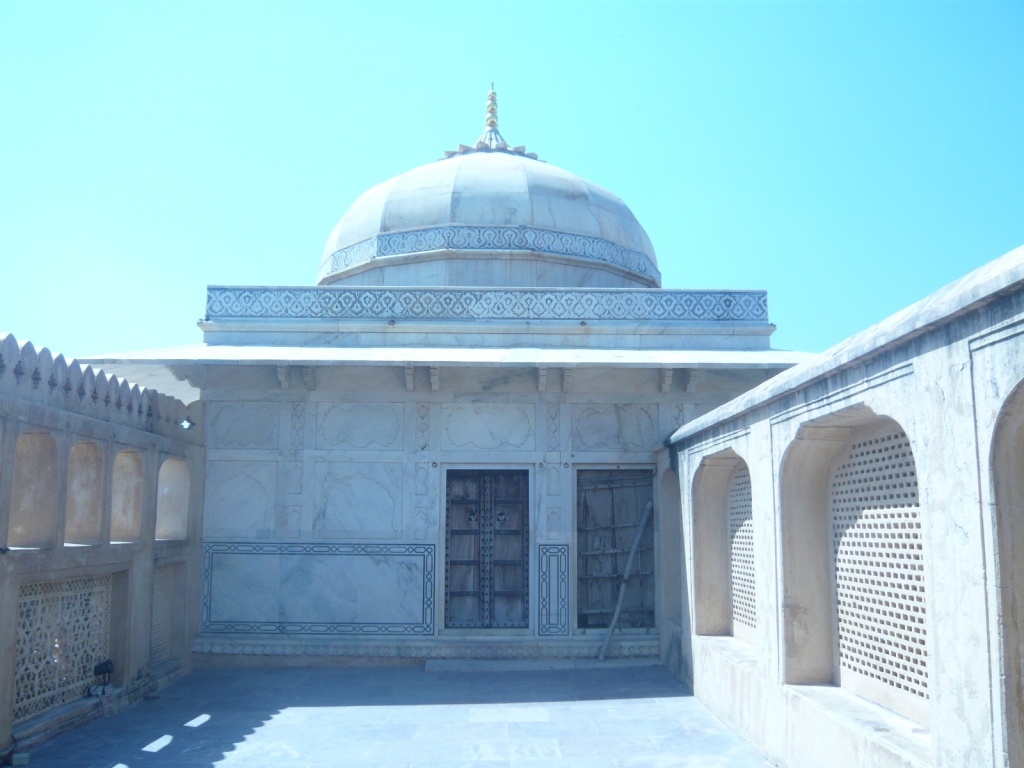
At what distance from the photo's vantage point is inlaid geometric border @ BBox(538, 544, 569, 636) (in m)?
9.51

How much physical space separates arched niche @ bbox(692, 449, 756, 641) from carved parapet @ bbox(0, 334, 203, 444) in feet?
16.8

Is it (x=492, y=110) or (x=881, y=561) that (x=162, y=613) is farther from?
(x=492, y=110)

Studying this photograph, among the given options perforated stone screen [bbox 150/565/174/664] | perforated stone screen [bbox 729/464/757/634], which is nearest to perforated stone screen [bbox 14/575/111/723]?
perforated stone screen [bbox 150/565/174/664]

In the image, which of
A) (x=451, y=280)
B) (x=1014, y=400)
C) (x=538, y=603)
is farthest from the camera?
(x=451, y=280)

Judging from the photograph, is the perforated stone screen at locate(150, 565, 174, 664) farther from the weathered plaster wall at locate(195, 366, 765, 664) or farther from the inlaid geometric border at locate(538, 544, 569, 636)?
the inlaid geometric border at locate(538, 544, 569, 636)

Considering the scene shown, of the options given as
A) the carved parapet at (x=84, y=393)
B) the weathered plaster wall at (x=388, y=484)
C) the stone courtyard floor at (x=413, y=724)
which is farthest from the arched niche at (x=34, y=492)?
the weathered plaster wall at (x=388, y=484)

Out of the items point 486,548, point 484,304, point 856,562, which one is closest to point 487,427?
point 486,548

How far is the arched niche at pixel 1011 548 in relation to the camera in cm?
345

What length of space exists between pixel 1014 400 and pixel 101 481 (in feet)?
21.7

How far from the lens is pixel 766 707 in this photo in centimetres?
600

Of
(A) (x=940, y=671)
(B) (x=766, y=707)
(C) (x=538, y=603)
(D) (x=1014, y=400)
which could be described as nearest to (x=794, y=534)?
(B) (x=766, y=707)

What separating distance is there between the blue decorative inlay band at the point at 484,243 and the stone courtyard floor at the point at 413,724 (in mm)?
5500

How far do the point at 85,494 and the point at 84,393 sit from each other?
0.85 meters

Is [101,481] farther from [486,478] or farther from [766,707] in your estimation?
[766,707]
